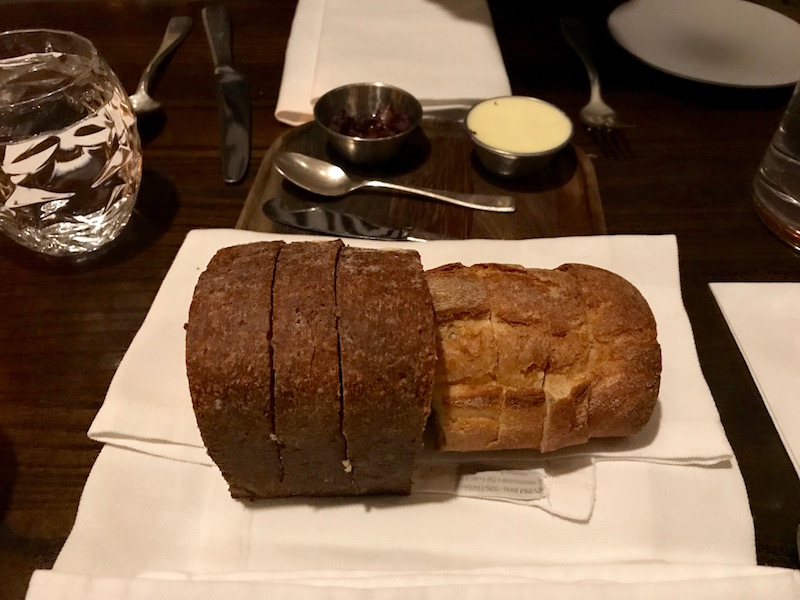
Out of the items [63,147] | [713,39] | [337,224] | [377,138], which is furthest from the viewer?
[713,39]

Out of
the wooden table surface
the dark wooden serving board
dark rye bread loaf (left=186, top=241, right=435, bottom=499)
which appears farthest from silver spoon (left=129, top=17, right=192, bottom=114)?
dark rye bread loaf (left=186, top=241, right=435, bottom=499)

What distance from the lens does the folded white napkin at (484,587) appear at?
103 centimetres

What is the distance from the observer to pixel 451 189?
2121mm

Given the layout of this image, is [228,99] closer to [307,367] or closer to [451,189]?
[451,189]

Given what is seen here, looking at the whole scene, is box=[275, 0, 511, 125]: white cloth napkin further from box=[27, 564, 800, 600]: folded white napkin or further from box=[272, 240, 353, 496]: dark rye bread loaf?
box=[27, 564, 800, 600]: folded white napkin

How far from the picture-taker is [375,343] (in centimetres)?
108

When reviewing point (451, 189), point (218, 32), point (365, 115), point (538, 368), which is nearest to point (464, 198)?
point (451, 189)

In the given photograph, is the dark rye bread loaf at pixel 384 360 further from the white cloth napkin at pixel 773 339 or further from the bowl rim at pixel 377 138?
the bowl rim at pixel 377 138

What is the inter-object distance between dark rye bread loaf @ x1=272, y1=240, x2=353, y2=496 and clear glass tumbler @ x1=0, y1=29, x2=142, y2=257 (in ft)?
3.06

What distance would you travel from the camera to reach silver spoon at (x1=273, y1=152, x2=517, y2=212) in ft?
6.56

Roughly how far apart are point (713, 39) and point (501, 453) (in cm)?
235

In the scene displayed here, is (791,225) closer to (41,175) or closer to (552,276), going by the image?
(552,276)

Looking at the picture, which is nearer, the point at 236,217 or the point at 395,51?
the point at 236,217

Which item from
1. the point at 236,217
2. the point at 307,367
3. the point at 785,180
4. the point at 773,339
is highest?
the point at 307,367
